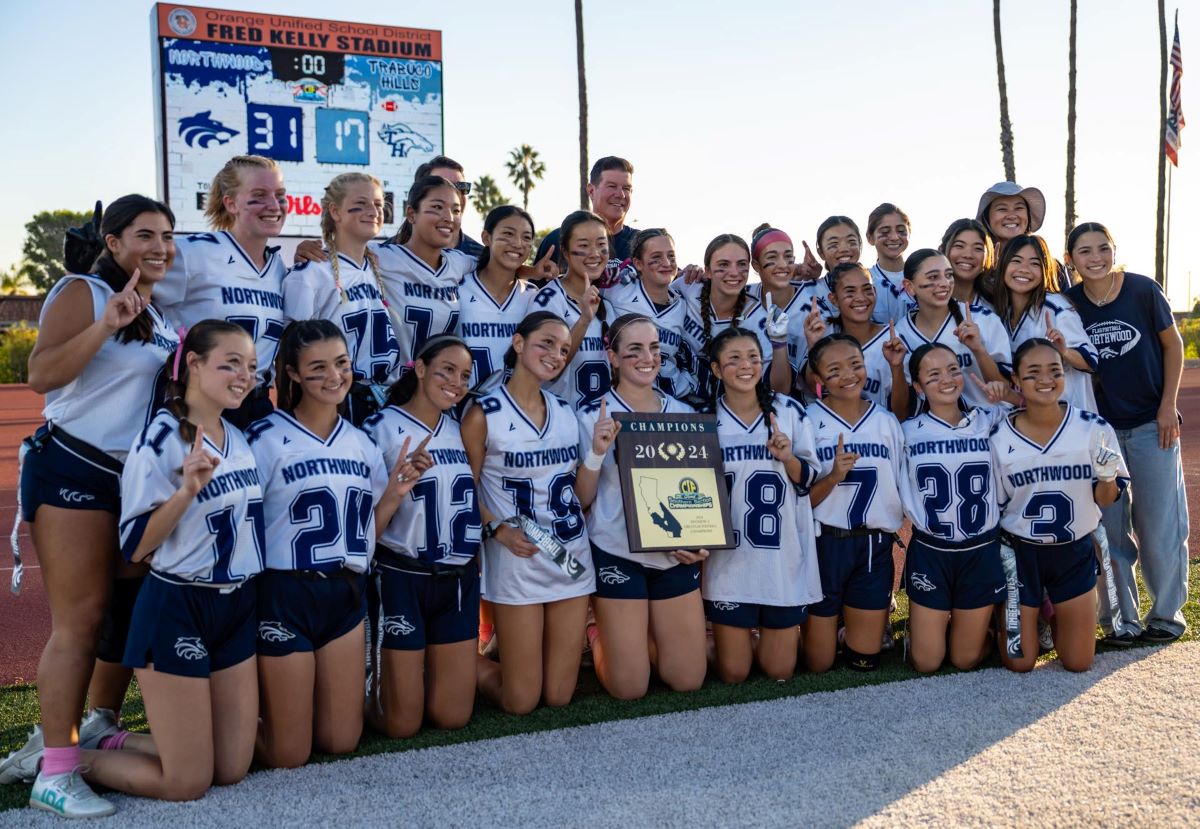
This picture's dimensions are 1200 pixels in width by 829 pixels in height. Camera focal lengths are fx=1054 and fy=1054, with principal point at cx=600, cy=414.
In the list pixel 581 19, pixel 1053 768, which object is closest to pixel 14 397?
pixel 581 19

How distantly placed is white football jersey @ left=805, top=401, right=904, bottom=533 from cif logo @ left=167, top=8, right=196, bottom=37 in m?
11.2

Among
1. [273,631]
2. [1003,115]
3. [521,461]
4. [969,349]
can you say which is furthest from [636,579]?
[1003,115]

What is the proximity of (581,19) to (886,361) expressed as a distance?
14452 millimetres

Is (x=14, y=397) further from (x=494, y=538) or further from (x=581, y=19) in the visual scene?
(x=494, y=538)

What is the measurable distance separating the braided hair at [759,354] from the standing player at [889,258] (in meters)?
1.12

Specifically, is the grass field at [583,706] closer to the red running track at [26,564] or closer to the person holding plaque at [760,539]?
the person holding plaque at [760,539]

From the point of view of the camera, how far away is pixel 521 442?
4637 millimetres

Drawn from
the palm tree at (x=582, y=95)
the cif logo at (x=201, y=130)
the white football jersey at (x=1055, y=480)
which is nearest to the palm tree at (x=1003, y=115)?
the palm tree at (x=582, y=95)

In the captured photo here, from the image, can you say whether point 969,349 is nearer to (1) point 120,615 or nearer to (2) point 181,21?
(1) point 120,615

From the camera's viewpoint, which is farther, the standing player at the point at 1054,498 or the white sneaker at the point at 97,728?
the standing player at the point at 1054,498

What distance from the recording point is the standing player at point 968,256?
5.68 meters

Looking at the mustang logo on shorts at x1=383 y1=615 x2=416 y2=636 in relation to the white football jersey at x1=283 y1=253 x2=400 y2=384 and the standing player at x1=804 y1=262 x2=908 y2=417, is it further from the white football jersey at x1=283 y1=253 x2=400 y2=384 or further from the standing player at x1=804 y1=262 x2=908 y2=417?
the standing player at x1=804 y1=262 x2=908 y2=417

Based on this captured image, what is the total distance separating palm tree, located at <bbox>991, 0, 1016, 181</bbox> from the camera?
61.1 ft

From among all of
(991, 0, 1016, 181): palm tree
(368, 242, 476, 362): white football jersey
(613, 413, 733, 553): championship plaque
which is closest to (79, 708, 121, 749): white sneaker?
(368, 242, 476, 362): white football jersey
